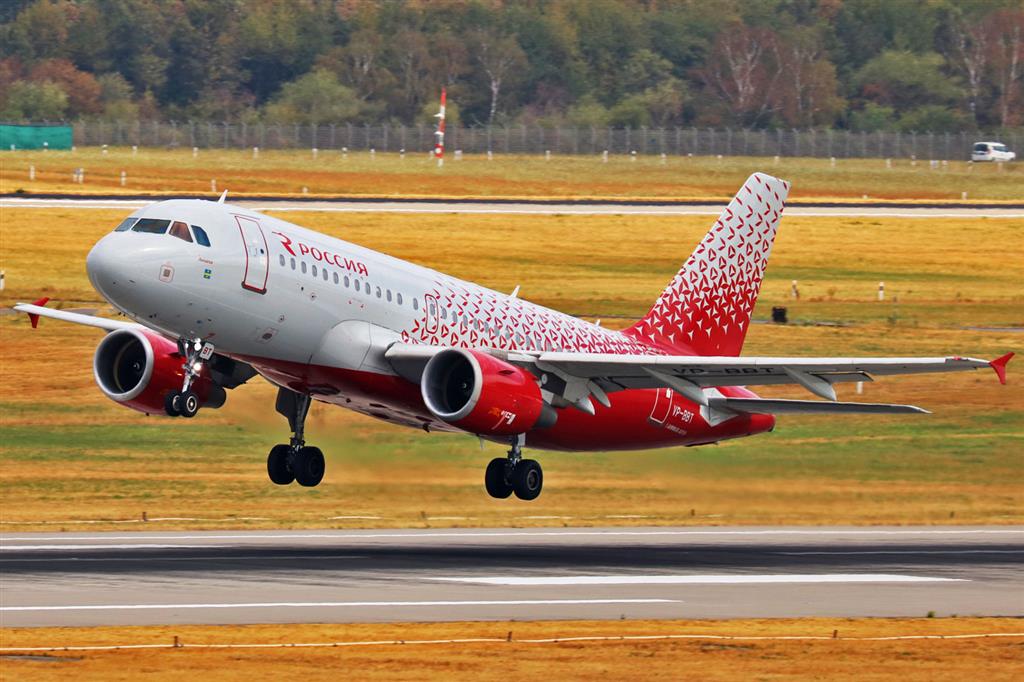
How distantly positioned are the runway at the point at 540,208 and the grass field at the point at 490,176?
6.74 metres

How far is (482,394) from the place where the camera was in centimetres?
4519

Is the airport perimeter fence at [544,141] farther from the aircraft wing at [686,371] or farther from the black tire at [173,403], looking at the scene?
the black tire at [173,403]

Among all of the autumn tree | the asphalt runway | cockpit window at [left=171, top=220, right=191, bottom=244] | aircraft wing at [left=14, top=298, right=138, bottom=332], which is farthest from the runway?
cockpit window at [left=171, top=220, right=191, bottom=244]

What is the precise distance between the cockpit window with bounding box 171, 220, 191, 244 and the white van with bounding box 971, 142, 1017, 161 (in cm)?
12675

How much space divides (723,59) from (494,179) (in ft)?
171

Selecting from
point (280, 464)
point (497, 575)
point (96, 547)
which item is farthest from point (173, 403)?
point (96, 547)

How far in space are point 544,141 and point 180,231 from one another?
121452 millimetres

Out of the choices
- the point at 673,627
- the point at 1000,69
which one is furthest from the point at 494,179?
the point at 673,627

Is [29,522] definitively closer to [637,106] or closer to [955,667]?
[955,667]

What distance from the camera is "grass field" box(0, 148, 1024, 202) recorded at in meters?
132

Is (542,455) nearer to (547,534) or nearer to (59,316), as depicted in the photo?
(547,534)

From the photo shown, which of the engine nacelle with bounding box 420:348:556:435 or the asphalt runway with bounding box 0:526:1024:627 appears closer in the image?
the engine nacelle with bounding box 420:348:556:435

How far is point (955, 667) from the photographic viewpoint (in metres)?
42.6

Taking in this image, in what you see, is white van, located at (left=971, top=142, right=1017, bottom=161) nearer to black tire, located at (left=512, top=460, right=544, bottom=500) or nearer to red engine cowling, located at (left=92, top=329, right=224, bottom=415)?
black tire, located at (left=512, top=460, right=544, bottom=500)
